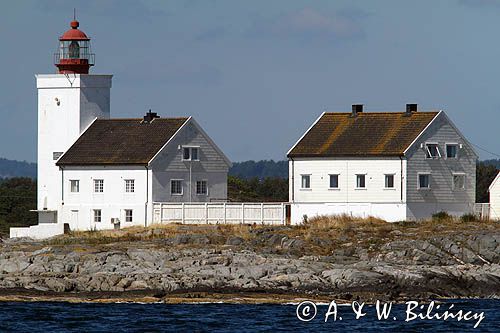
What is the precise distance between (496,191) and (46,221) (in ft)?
61.5

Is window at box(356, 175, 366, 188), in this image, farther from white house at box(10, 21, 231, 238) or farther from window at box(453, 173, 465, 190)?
white house at box(10, 21, 231, 238)

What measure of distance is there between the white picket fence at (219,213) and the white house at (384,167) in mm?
1129

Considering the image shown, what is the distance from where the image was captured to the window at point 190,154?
6200 centimetres

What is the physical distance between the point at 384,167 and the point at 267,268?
1324 centimetres

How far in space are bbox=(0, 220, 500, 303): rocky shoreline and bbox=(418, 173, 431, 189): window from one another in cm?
696

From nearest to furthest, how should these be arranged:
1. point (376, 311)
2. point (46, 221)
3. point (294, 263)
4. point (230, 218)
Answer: point (376, 311) → point (294, 263) → point (230, 218) → point (46, 221)

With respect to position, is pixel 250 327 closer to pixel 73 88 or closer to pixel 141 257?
pixel 141 257

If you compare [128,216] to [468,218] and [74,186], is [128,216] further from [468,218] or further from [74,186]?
[468,218]

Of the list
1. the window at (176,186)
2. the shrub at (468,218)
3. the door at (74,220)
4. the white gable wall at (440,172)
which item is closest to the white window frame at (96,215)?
the door at (74,220)

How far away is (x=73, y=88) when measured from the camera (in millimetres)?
63656

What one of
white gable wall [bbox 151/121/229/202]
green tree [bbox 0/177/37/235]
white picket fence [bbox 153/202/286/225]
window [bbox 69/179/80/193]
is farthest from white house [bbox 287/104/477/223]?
green tree [bbox 0/177/37/235]

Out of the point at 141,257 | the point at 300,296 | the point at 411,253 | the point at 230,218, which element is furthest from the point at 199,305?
the point at 230,218

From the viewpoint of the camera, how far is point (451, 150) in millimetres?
59625

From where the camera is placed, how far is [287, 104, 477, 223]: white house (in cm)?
5776
